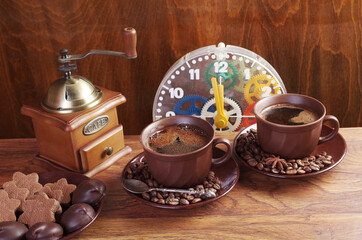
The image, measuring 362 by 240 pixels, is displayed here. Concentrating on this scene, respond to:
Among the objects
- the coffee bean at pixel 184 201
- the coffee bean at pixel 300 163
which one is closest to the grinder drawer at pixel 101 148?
the coffee bean at pixel 184 201

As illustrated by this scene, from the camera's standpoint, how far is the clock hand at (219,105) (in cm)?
134

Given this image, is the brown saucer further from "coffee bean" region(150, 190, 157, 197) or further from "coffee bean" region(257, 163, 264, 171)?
"coffee bean" region(257, 163, 264, 171)

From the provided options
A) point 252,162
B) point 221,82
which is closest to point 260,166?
point 252,162

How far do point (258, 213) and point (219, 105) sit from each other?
1.49 ft

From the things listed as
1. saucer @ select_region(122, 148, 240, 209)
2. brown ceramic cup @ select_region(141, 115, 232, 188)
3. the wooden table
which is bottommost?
the wooden table

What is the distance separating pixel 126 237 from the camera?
98cm

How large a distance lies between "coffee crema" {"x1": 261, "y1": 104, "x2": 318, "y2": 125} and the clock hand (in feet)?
0.62

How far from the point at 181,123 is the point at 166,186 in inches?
8.0

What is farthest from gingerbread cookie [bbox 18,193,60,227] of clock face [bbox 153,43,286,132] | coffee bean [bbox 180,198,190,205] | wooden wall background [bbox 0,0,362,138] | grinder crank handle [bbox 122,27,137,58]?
wooden wall background [bbox 0,0,362,138]

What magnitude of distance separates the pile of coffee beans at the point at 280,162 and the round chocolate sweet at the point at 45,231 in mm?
556

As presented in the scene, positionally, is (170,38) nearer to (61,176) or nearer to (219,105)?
(219,105)

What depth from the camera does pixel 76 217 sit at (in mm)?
Answer: 955

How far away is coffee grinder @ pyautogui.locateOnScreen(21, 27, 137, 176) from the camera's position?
1.15 meters

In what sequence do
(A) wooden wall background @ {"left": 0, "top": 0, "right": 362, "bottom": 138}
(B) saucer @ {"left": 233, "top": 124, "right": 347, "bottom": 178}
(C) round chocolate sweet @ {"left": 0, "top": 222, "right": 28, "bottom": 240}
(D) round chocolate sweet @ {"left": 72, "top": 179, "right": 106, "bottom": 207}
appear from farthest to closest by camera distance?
(A) wooden wall background @ {"left": 0, "top": 0, "right": 362, "bottom": 138}
(B) saucer @ {"left": 233, "top": 124, "right": 347, "bottom": 178}
(D) round chocolate sweet @ {"left": 72, "top": 179, "right": 106, "bottom": 207}
(C) round chocolate sweet @ {"left": 0, "top": 222, "right": 28, "bottom": 240}
